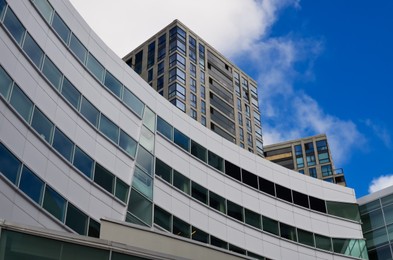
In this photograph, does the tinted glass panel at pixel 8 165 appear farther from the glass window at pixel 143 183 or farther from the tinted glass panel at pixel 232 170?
the tinted glass panel at pixel 232 170

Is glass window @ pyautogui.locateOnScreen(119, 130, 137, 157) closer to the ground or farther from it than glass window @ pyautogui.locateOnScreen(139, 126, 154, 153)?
closer to the ground

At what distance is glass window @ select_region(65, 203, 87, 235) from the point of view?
25.9 meters

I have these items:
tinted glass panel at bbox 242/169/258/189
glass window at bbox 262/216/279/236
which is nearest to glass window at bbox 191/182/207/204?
tinted glass panel at bbox 242/169/258/189

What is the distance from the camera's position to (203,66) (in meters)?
83.6

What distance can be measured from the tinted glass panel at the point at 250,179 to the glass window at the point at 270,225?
2.56 m

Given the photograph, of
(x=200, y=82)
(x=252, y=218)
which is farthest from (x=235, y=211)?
(x=200, y=82)

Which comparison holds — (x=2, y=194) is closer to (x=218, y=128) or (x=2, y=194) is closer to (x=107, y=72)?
(x=107, y=72)

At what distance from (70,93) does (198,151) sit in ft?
37.9

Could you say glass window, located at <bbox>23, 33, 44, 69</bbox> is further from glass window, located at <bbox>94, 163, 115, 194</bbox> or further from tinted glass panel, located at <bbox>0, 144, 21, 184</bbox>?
glass window, located at <bbox>94, 163, 115, 194</bbox>

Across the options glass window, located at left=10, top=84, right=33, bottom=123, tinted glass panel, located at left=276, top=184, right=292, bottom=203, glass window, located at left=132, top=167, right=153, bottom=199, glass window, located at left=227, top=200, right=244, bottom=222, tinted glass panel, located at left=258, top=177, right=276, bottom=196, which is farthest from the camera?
tinted glass panel, located at left=276, top=184, right=292, bottom=203

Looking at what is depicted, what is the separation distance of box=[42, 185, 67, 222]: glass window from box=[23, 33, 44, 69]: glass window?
6180 millimetres

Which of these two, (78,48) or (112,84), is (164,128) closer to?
(112,84)

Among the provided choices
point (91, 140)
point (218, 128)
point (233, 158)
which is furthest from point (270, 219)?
point (218, 128)

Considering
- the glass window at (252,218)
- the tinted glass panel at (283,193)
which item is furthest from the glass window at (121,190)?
the tinted glass panel at (283,193)
